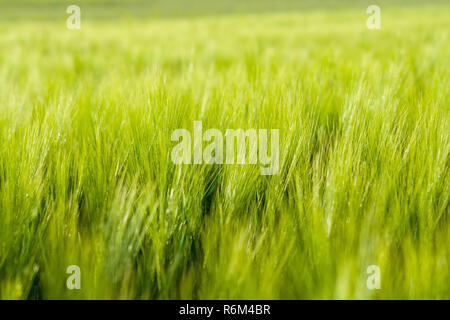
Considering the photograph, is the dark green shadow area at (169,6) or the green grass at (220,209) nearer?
the green grass at (220,209)

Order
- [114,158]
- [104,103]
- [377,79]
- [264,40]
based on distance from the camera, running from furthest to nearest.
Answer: [264,40], [377,79], [104,103], [114,158]

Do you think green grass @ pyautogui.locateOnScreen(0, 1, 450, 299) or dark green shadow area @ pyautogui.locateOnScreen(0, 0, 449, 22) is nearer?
green grass @ pyautogui.locateOnScreen(0, 1, 450, 299)

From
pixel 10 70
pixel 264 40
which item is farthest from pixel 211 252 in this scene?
pixel 264 40

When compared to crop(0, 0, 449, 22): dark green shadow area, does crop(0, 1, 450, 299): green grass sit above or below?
below

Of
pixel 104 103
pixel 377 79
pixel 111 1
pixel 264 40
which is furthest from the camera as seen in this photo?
pixel 111 1

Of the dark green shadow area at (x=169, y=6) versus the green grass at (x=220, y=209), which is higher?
the dark green shadow area at (x=169, y=6)

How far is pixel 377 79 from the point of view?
1.28 metres

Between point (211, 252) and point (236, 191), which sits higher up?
point (236, 191)

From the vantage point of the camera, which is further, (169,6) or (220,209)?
(169,6)

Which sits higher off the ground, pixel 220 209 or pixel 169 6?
pixel 169 6

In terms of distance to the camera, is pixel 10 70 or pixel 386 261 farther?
pixel 10 70
